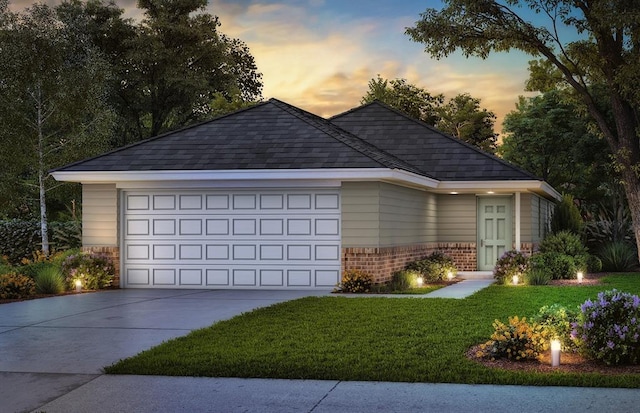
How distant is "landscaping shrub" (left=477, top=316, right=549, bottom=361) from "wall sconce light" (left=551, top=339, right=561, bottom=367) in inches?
11.9

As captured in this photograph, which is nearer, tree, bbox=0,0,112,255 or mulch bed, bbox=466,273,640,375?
mulch bed, bbox=466,273,640,375

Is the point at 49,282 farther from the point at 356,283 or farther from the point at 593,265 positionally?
the point at 593,265

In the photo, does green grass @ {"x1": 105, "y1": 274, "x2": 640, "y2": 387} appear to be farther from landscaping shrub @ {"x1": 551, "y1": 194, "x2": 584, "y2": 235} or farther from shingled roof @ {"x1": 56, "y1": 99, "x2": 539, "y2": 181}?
landscaping shrub @ {"x1": 551, "y1": 194, "x2": 584, "y2": 235}

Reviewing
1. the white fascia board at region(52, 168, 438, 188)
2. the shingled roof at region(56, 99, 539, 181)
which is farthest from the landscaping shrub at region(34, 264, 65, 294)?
the shingled roof at region(56, 99, 539, 181)

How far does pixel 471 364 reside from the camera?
9273mm

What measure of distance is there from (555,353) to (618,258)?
57.6 ft

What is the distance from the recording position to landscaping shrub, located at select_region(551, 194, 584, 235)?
89.8 feet

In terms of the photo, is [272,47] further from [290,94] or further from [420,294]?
[420,294]

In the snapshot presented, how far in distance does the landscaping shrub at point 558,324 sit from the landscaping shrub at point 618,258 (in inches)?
624

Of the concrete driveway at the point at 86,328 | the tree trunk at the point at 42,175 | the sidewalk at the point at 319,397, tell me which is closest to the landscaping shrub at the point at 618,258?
the concrete driveway at the point at 86,328

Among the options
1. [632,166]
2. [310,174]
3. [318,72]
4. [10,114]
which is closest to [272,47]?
[318,72]

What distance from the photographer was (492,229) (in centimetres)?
2489

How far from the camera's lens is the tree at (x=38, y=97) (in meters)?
26.0

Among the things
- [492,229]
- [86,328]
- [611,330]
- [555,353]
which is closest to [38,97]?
[492,229]
